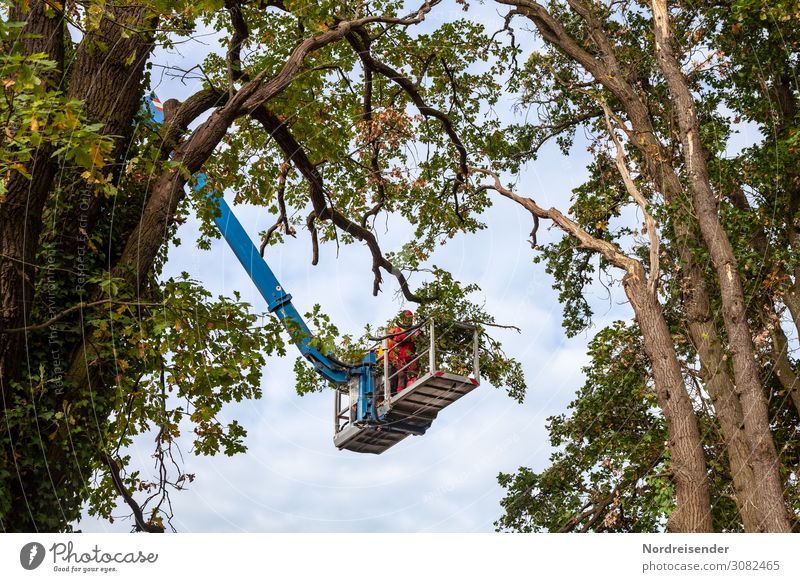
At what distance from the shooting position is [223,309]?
10922 mm

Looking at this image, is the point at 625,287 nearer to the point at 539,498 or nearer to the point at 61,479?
the point at 539,498

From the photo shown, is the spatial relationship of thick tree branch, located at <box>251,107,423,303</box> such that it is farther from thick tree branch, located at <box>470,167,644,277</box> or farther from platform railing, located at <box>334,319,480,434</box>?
thick tree branch, located at <box>470,167,644,277</box>

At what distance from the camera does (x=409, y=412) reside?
15.3 m

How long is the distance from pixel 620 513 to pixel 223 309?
346 inches

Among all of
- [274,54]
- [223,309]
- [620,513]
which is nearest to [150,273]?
[223,309]

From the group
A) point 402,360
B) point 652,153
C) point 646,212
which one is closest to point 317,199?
point 402,360

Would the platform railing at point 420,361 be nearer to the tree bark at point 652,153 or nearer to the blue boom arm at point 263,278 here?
the blue boom arm at point 263,278
